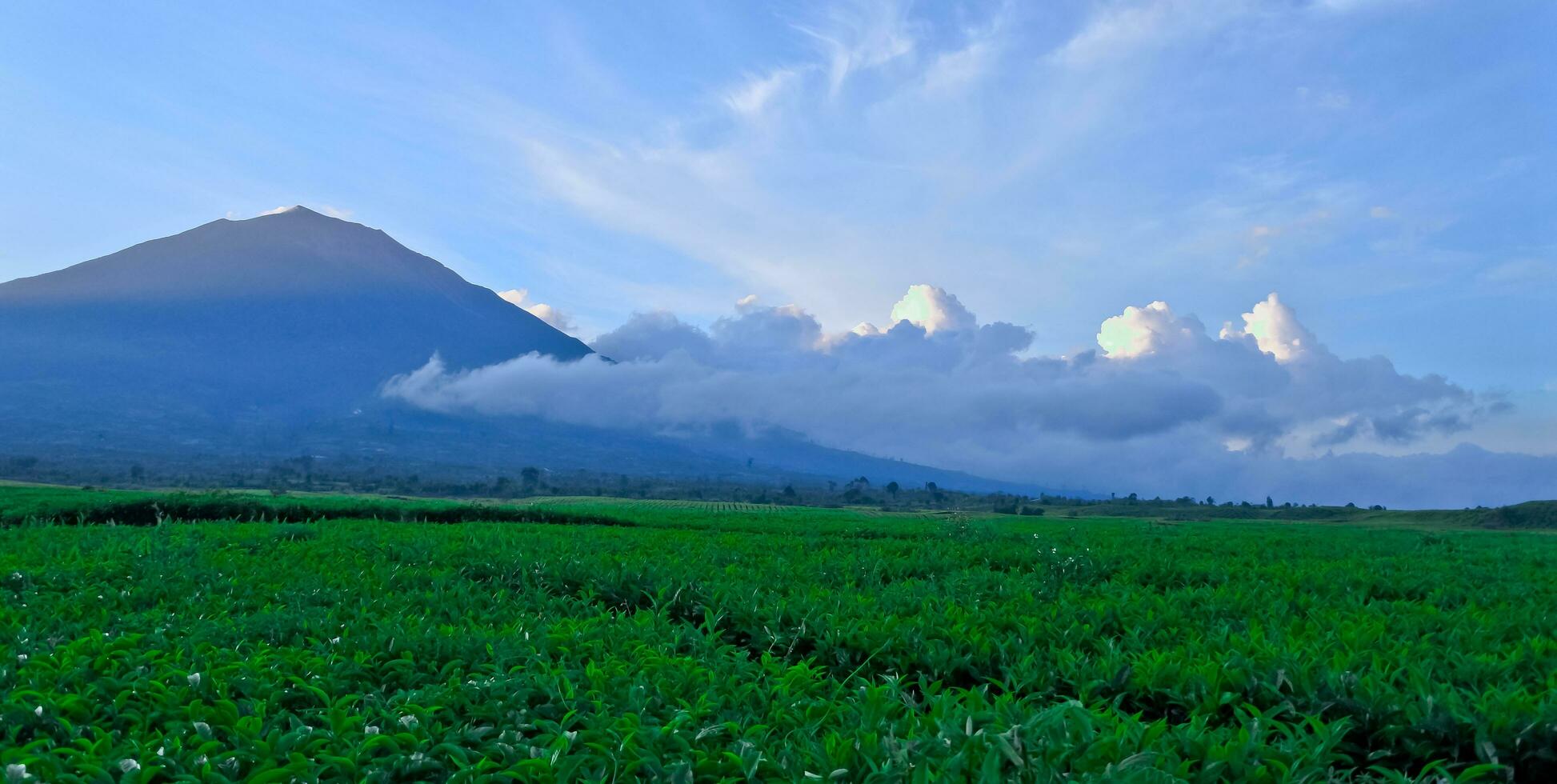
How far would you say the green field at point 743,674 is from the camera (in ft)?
10.4

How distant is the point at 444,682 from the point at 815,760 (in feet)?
8.31

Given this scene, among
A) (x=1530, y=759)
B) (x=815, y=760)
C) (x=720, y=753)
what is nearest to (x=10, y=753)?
(x=720, y=753)

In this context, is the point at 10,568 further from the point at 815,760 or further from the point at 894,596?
the point at 815,760

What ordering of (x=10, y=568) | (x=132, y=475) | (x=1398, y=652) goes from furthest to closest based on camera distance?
(x=132, y=475)
(x=10, y=568)
(x=1398, y=652)

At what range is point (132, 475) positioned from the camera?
10850cm

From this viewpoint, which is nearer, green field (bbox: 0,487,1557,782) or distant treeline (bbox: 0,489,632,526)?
green field (bbox: 0,487,1557,782)

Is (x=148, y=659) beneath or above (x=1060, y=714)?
beneath

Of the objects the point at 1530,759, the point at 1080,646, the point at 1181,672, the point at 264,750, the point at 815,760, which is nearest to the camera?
the point at 815,760

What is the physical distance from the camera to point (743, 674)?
4.67 meters

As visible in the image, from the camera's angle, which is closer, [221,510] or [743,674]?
[743,674]

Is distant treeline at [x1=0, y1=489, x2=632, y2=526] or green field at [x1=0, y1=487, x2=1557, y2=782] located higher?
green field at [x1=0, y1=487, x2=1557, y2=782]

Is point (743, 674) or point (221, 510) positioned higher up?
point (743, 674)

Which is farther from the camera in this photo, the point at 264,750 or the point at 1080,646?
the point at 1080,646

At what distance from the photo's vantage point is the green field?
3180mm
